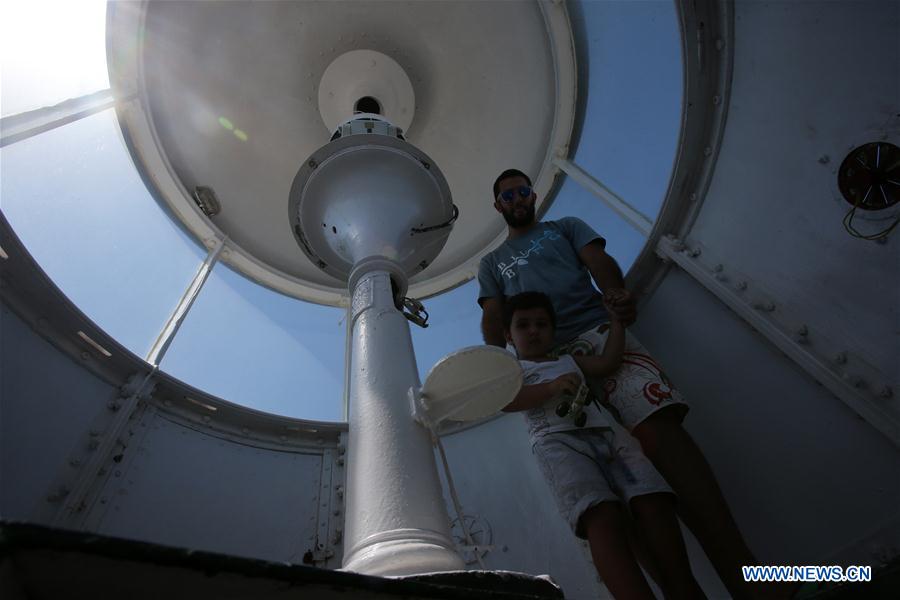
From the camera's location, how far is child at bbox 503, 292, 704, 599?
1.60 meters

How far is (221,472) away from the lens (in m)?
2.93

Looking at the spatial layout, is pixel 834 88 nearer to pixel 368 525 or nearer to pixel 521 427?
pixel 368 525

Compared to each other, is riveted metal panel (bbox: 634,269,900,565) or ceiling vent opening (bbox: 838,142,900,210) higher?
ceiling vent opening (bbox: 838,142,900,210)

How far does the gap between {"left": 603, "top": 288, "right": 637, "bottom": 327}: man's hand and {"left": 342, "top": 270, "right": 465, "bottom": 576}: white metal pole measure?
2.89 feet

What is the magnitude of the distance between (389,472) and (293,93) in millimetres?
3882

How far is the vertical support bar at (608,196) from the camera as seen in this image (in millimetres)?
3009

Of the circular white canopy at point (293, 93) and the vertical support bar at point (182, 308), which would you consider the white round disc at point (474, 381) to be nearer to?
the vertical support bar at point (182, 308)

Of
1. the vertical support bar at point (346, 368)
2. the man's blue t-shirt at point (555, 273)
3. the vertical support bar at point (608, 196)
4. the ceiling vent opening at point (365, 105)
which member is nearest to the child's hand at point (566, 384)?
the man's blue t-shirt at point (555, 273)

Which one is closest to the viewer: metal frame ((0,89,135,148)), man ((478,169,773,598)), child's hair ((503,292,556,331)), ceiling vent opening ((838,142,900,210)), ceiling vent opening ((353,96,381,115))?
ceiling vent opening ((838,142,900,210))

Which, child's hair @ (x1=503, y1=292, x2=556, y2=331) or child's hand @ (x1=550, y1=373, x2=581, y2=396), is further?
child's hair @ (x1=503, y1=292, x2=556, y2=331)

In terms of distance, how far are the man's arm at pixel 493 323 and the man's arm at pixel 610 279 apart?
533 millimetres
